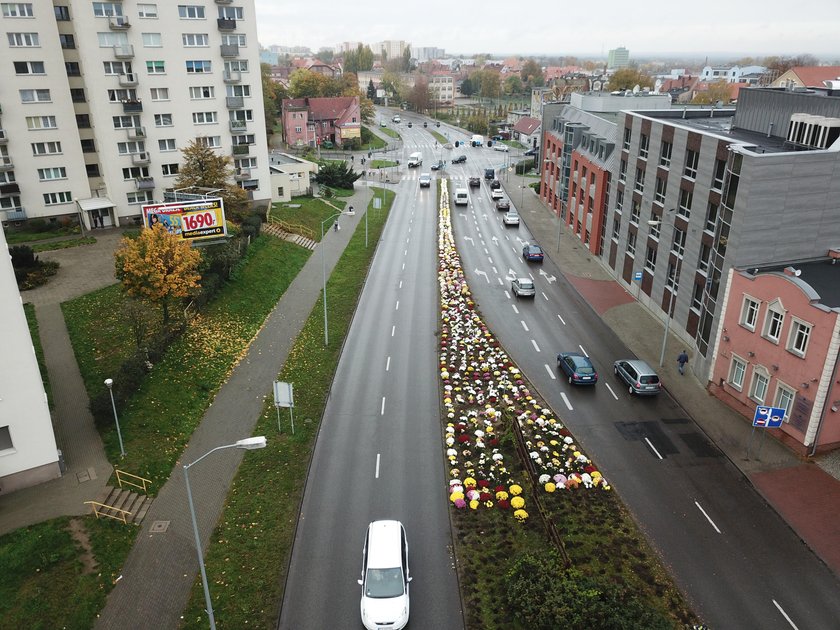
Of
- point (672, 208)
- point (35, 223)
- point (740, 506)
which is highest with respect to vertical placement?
point (672, 208)

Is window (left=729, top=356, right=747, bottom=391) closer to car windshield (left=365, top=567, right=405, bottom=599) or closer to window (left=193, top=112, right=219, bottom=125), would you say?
car windshield (left=365, top=567, right=405, bottom=599)

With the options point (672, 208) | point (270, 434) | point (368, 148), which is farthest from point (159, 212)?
point (368, 148)

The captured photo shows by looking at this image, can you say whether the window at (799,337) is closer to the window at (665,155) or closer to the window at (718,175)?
the window at (718,175)

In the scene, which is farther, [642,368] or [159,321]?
[159,321]

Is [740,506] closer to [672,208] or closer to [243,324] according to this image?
[672,208]

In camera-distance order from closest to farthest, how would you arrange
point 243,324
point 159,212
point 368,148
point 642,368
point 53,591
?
point 53,591, point 642,368, point 243,324, point 159,212, point 368,148

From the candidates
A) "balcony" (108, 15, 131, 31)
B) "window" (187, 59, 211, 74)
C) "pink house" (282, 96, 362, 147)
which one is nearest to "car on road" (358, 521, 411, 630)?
"balcony" (108, 15, 131, 31)
